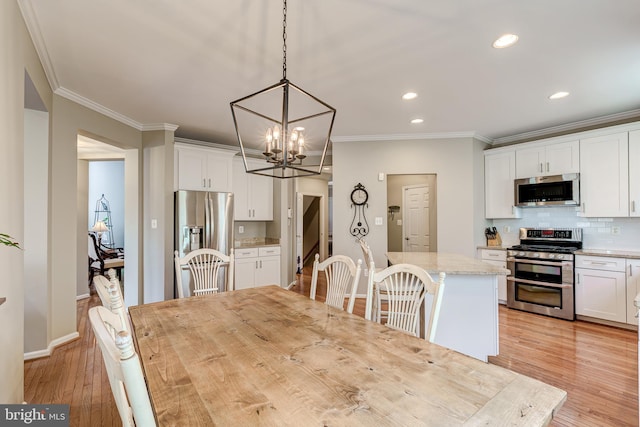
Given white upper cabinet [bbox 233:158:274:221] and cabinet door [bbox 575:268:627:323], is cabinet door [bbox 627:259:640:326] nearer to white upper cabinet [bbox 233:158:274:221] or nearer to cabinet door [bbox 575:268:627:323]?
cabinet door [bbox 575:268:627:323]

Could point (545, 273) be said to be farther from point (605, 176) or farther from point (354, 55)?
point (354, 55)

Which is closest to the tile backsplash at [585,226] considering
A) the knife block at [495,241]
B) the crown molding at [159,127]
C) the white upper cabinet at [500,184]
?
the knife block at [495,241]

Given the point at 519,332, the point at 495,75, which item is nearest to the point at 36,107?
the point at 495,75

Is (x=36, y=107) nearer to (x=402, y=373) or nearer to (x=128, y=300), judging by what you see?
(x=128, y=300)

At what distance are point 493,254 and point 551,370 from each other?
6.89 ft

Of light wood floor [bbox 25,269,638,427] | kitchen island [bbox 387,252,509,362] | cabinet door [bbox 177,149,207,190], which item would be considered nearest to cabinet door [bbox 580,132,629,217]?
light wood floor [bbox 25,269,638,427]

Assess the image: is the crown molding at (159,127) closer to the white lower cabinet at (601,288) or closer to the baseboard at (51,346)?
the baseboard at (51,346)

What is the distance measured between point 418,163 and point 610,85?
7.09 feet

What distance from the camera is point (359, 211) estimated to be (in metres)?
4.70

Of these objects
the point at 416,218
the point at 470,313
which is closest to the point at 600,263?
the point at 470,313

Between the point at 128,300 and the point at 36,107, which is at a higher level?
the point at 36,107

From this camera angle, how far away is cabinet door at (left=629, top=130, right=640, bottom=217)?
3.44 m

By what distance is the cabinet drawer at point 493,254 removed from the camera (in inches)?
169

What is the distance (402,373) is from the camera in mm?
1023
